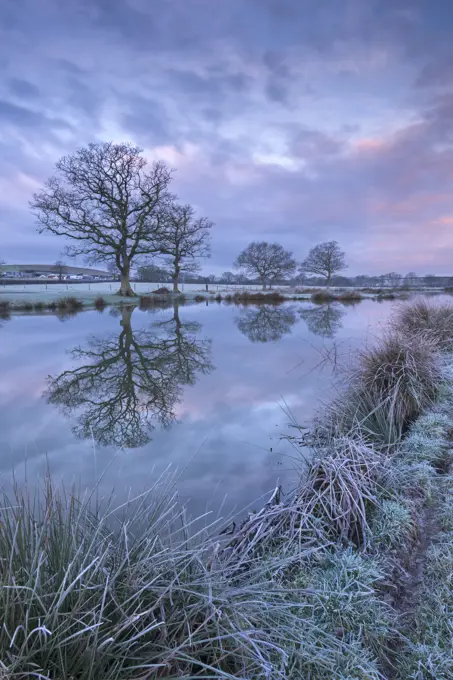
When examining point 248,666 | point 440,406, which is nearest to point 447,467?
point 440,406

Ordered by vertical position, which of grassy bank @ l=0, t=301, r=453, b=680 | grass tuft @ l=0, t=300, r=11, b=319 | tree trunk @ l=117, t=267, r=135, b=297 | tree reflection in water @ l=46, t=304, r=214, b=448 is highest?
tree trunk @ l=117, t=267, r=135, b=297

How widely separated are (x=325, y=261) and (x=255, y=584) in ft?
172

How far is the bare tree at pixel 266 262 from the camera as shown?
46.8 meters

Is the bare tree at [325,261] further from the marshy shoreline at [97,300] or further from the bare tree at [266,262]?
the marshy shoreline at [97,300]

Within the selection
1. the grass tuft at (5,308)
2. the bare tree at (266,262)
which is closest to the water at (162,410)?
the grass tuft at (5,308)

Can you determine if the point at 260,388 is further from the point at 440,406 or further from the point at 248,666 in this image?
the point at 248,666

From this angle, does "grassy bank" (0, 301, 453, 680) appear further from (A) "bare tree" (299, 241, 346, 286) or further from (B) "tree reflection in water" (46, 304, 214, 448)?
(A) "bare tree" (299, 241, 346, 286)

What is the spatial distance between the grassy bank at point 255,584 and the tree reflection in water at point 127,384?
217 cm

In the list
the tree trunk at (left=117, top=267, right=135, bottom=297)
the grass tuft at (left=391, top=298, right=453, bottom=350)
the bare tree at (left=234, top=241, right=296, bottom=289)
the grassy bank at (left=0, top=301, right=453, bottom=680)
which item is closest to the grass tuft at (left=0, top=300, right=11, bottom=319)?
the tree trunk at (left=117, top=267, right=135, bottom=297)

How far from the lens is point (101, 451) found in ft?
12.4

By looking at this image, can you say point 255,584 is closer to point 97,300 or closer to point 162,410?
point 162,410

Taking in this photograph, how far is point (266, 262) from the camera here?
154 ft

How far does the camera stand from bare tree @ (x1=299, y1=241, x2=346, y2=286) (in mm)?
50469

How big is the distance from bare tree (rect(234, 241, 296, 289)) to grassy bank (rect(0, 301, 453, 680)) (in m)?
45.2
